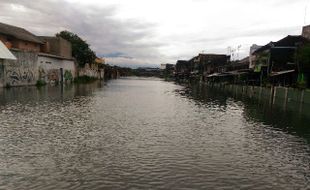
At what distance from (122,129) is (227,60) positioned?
385 ft

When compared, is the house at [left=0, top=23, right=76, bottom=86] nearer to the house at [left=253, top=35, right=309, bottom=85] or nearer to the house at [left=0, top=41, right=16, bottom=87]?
the house at [left=0, top=41, right=16, bottom=87]

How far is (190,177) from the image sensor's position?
1066cm

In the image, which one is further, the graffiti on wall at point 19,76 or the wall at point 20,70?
the graffiti on wall at point 19,76

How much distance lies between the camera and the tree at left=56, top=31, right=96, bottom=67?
95.2 m

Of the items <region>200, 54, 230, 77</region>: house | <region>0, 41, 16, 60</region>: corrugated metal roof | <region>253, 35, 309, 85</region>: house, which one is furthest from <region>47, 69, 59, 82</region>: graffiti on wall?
<region>200, 54, 230, 77</region>: house

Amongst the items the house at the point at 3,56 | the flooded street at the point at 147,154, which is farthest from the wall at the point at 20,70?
the flooded street at the point at 147,154

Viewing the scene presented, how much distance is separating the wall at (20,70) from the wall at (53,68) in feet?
13.1

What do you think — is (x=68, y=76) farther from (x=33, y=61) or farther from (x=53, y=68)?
A: (x=33, y=61)

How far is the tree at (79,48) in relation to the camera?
312 ft

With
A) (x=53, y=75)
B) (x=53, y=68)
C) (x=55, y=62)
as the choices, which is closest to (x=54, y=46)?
(x=55, y=62)

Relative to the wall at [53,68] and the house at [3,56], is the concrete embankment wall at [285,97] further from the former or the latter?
the wall at [53,68]

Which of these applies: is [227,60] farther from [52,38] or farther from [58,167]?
[58,167]

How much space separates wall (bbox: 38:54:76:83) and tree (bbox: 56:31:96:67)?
10.0 meters

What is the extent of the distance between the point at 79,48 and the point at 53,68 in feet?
85.5
